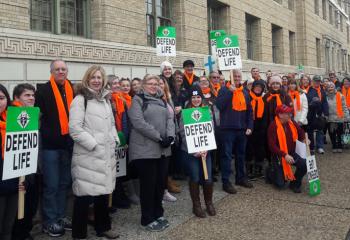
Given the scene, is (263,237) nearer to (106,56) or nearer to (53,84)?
(53,84)

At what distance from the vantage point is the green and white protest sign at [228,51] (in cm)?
686

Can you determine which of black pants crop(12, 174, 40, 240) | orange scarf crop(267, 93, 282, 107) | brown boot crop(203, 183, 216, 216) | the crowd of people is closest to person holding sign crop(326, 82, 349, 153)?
orange scarf crop(267, 93, 282, 107)

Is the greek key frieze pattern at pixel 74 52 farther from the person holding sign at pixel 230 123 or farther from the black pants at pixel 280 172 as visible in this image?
the black pants at pixel 280 172

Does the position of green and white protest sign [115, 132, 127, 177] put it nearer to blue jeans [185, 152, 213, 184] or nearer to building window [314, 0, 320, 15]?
blue jeans [185, 152, 213, 184]

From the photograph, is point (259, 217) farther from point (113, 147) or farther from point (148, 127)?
point (113, 147)


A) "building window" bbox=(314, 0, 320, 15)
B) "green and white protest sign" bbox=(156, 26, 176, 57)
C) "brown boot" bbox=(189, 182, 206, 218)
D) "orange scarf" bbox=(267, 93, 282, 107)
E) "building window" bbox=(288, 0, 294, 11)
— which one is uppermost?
"building window" bbox=(314, 0, 320, 15)

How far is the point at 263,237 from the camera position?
14.6ft

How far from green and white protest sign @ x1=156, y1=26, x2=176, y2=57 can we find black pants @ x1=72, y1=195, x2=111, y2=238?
14.0 ft

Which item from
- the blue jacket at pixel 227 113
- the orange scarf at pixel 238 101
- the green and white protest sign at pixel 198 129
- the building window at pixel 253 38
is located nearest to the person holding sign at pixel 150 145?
the green and white protest sign at pixel 198 129

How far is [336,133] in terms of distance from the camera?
989 cm

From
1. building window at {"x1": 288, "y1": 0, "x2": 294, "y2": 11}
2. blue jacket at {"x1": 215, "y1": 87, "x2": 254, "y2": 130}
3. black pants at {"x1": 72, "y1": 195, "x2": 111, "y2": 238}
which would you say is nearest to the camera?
black pants at {"x1": 72, "y1": 195, "x2": 111, "y2": 238}

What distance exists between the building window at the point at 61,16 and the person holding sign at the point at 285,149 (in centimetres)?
463

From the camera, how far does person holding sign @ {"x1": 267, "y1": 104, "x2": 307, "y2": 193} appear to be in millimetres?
6375

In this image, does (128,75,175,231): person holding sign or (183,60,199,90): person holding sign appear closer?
(128,75,175,231): person holding sign
